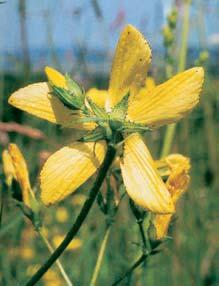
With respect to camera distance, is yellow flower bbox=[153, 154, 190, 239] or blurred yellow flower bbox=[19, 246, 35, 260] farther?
blurred yellow flower bbox=[19, 246, 35, 260]

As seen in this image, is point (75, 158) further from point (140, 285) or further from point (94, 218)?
point (94, 218)

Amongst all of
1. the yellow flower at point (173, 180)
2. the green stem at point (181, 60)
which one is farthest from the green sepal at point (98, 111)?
the green stem at point (181, 60)

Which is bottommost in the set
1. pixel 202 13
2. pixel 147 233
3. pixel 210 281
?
pixel 210 281

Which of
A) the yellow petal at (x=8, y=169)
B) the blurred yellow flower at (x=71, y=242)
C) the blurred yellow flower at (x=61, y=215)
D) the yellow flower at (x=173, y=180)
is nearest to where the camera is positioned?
the yellow flower at (x=173, y=180)

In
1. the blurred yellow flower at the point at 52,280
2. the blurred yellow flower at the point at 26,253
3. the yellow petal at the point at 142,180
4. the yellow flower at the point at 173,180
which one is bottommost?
the blurred yellow flower at the point at 52,280

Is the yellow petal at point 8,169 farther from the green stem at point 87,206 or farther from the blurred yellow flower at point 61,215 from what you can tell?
the blurred yellow flower at point 61,215

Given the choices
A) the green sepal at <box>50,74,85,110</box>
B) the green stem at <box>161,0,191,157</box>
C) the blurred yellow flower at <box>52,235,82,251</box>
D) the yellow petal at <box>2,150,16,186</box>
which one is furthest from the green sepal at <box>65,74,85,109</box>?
the blurred yellow flower at <box>52,235,82,251</box>

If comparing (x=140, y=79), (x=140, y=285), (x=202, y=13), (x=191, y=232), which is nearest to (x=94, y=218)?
(x=191, y=232)

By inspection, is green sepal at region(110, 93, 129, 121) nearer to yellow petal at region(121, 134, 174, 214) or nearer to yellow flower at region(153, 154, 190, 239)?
yellow petal at region(121, 134, 174, 214)
